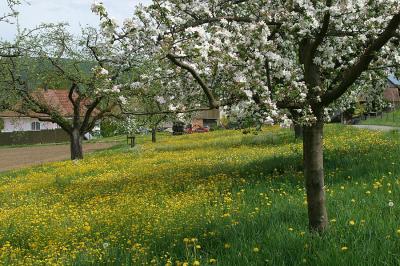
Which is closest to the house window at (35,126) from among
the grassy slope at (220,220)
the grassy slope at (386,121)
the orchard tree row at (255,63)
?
the grassy slope at (386,121)

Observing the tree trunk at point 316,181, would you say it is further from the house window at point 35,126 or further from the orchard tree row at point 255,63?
the house window at point 35,126

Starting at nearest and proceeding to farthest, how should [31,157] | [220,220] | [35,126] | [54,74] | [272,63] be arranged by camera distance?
[272,63], [220,220], [54,74], [31,157], [35,126]


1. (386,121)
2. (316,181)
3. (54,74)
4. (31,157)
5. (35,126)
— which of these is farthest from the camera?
(35,126)

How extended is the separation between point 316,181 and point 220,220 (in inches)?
86.6

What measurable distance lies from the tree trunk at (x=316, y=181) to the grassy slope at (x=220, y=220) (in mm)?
215

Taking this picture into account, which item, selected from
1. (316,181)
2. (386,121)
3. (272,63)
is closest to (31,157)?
→ (386,121)

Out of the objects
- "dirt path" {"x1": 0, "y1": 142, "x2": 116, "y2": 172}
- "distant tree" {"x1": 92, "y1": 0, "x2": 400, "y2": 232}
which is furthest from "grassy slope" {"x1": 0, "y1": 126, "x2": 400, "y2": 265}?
"dirt path" {"x1": 0, "y1": 142, "x2": 116, "y2": 172}

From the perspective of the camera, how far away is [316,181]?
6145mm

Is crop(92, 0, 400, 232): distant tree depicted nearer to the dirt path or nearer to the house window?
the dirt path

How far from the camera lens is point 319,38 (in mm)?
6191

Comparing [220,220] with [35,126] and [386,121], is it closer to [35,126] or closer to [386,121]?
[386,121]

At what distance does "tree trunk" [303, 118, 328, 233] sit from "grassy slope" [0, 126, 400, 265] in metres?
0.22

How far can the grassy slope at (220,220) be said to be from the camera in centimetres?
581

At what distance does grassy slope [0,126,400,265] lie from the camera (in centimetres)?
581
